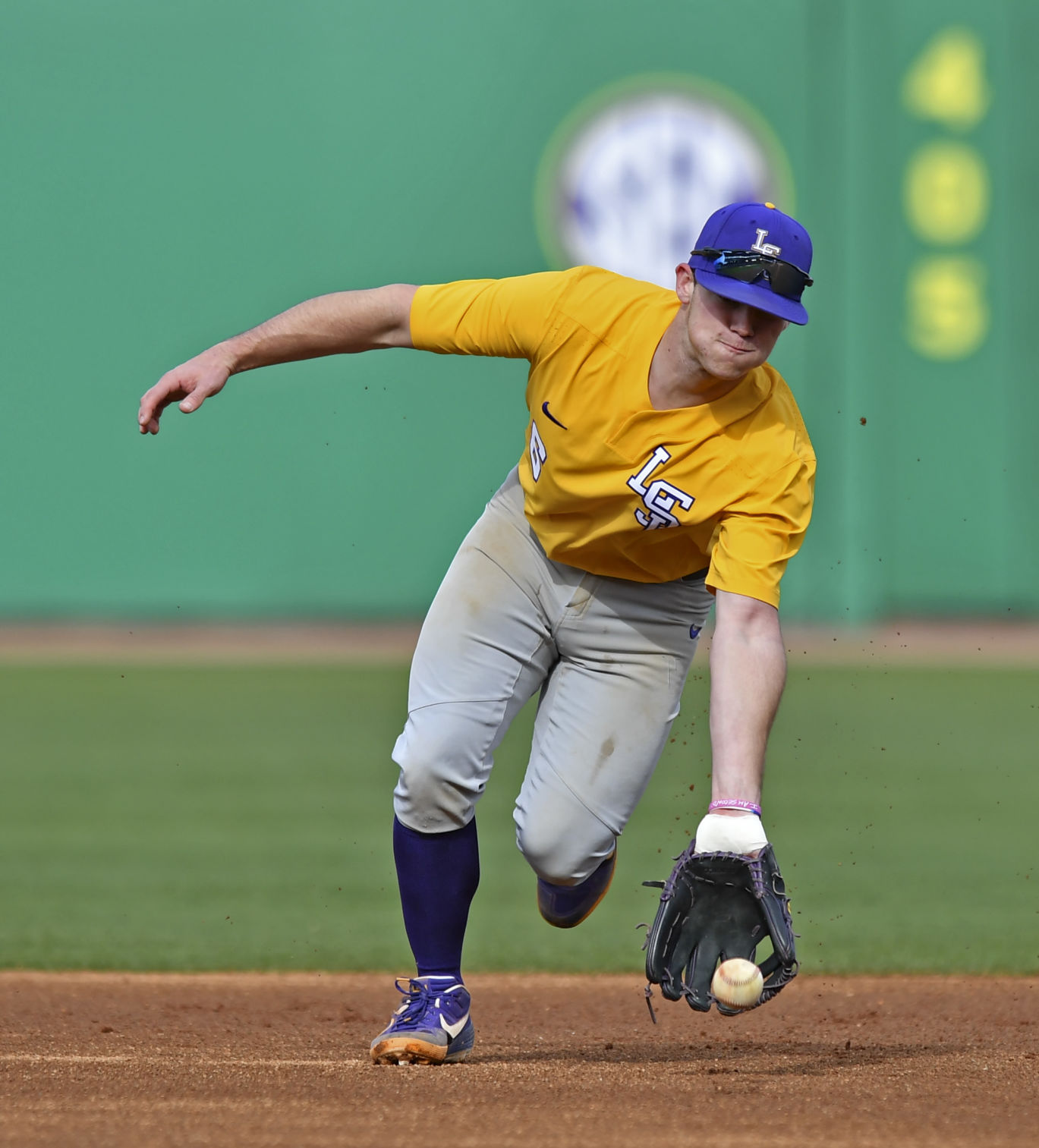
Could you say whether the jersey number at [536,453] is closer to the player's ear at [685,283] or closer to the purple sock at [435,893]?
the player's ear at [685,283]

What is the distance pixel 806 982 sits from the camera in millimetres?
5562

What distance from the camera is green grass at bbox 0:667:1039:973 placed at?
6.10 m

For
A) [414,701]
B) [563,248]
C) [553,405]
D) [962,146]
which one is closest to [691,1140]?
[414,701]

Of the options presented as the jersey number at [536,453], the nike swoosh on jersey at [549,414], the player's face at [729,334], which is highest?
the player's face at [729,334]

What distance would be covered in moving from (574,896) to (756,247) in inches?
72.8

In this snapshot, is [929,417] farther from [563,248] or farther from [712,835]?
[712,835]

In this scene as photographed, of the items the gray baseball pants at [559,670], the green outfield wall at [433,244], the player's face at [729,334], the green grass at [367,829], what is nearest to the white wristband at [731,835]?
the gray baseball pants at [559,670]

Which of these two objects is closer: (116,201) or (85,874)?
(85,874)

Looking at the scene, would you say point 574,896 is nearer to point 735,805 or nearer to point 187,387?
point 735,805

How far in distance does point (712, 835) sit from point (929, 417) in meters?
13.2

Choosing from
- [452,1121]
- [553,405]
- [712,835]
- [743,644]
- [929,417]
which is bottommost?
[929,417]

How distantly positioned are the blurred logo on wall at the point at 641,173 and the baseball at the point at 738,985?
12806 millimetres

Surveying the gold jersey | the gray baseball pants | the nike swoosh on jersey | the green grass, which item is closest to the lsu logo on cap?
the gold jersey

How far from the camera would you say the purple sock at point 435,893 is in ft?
13.9
